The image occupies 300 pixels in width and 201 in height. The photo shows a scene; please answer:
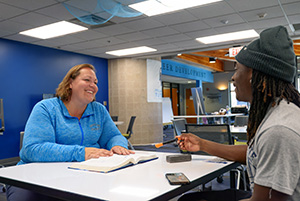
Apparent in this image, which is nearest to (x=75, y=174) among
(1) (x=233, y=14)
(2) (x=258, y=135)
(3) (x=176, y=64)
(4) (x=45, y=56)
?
(2) (x=258, y=135)

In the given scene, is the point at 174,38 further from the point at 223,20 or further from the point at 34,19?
the point at 34,19

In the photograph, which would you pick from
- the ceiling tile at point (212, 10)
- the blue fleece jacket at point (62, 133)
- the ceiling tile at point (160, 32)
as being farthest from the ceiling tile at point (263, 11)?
the blue fleece jacket at point (62, 133)

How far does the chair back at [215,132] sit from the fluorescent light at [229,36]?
4.11m

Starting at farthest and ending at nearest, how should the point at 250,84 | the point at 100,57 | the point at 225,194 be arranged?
the point at 100,57 → the point at 225,194 → the point at 250,84

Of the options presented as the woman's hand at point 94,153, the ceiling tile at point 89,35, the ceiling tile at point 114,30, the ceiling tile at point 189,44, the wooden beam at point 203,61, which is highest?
the wooden beam at point 203,61

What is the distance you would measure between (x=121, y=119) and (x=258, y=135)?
27.5 ft

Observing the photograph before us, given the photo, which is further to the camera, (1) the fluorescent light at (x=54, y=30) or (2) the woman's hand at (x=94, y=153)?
(1) the fluorescent light at (x=54, y=30)

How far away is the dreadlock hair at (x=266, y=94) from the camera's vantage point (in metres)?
0.96

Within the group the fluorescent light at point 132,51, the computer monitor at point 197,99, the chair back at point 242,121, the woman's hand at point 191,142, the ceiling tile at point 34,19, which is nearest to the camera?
the woman's hand at point 191,142

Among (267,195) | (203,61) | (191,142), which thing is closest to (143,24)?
(191,142)

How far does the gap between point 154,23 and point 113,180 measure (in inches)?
188

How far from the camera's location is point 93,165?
1318mm

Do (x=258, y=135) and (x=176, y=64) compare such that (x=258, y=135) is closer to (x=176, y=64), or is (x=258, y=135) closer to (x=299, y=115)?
(x=299, y=115)

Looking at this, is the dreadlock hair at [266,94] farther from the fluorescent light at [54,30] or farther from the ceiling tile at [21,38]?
the ceiling tile at [21,38]
